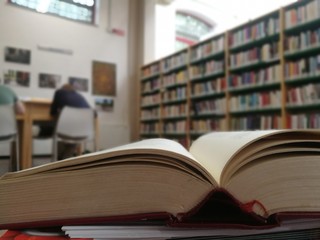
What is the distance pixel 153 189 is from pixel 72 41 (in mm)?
424

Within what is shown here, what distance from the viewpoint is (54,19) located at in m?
0.42

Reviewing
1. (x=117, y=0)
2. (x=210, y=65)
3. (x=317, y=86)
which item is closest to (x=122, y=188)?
(x=117, y=0)

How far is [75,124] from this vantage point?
201 cm

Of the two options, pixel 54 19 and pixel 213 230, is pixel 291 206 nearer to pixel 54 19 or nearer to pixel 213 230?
pixel 213 230

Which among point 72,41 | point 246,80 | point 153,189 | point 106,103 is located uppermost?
point 246,80

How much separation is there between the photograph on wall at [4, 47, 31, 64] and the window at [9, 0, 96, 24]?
84 millimetres

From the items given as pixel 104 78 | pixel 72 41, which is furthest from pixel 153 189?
pixel 104 78

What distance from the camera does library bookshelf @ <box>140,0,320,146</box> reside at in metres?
2.31

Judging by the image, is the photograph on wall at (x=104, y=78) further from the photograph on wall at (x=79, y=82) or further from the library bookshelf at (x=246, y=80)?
the library bookshelf at (x=246, y=80)

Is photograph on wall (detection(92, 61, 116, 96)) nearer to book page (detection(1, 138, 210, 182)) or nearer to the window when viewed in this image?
the window

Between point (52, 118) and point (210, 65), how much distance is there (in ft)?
6.48

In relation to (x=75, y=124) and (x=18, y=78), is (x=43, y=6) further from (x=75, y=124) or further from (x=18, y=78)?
(x=75, y=124)

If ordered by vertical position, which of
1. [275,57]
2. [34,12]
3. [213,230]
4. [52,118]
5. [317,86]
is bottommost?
[213,230]

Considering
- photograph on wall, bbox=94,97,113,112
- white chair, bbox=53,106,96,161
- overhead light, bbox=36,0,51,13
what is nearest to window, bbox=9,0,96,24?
overhead light, bbox=36,0,51,13
